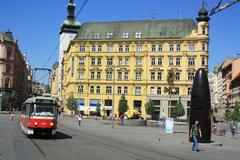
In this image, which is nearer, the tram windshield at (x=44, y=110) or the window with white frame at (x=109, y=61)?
the tram windshield at (x=44, y=110)

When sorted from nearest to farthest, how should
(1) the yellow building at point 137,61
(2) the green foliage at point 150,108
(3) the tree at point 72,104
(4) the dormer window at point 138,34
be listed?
(2) the green foliage at point 150,108, (1) the yellow building at point 137,61, (3) the tree at point 72,104, (4) the dormer window at point 138,34

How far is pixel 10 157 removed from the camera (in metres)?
18.0

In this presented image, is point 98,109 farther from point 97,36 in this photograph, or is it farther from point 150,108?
point 97,36

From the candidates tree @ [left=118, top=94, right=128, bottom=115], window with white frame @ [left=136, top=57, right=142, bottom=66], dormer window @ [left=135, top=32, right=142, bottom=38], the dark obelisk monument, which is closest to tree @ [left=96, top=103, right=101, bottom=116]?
tree @ [left=118, top=94, right=128, bottom=115]

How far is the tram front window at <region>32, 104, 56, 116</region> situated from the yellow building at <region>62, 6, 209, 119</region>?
221 feet

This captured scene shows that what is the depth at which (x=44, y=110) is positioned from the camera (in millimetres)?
29688

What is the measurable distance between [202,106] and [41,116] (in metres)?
10.9

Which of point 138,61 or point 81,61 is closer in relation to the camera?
point 138,61

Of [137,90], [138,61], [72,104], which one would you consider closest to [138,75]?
[138,61]

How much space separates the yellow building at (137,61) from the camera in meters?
98.7

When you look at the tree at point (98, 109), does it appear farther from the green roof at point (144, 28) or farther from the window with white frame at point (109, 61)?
the green roof at point (144, 28)

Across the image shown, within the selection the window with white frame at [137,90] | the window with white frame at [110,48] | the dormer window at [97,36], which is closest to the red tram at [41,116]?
the window with white frame at [137,90]

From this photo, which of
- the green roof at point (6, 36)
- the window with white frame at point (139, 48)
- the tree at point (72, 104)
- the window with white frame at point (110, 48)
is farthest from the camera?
the green roof at point (6, 36)

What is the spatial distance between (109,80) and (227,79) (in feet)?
176
